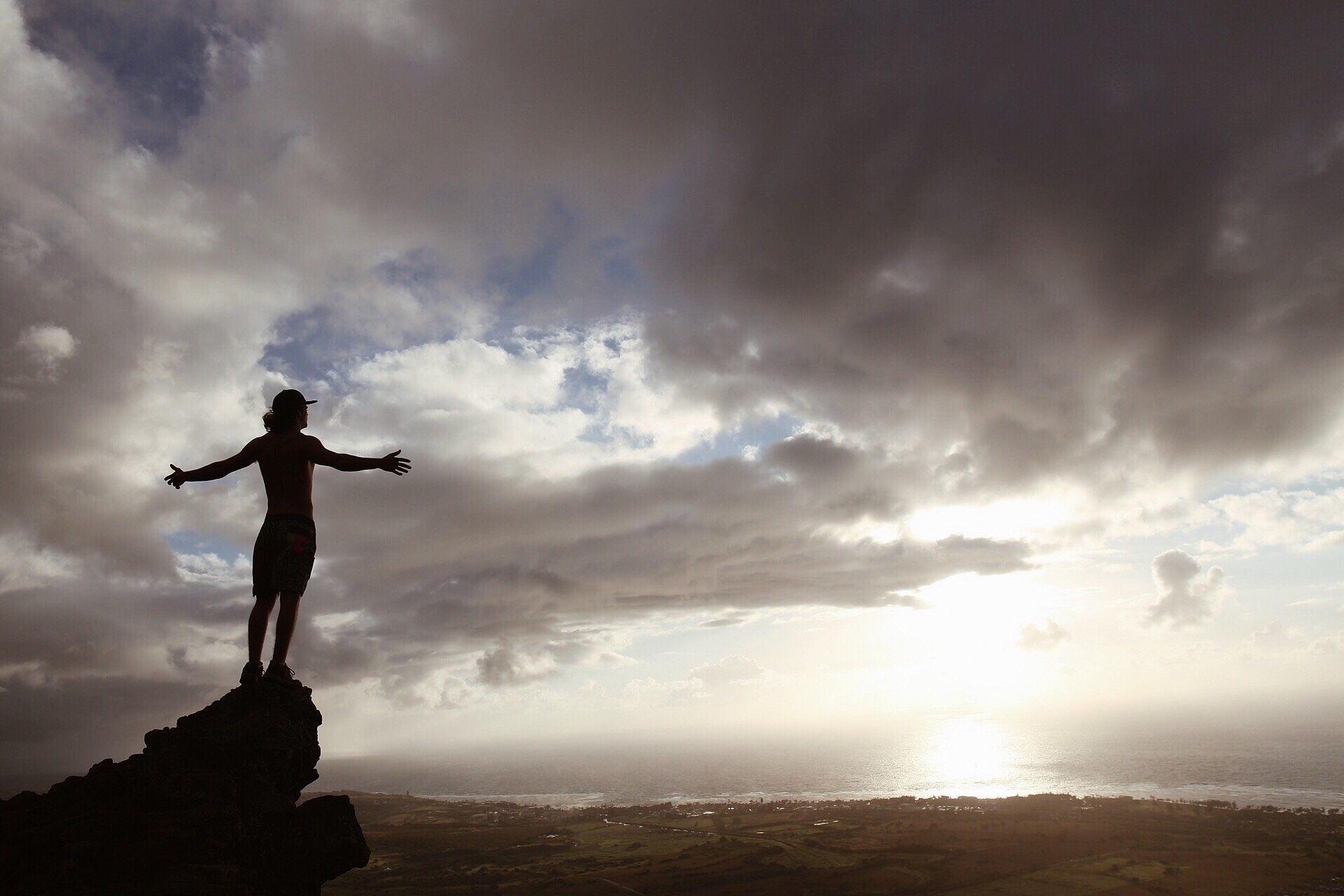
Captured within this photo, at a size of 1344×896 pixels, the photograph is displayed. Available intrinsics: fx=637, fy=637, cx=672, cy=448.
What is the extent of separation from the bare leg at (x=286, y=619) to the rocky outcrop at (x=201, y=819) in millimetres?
554

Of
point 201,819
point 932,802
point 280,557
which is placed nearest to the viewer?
point 201,819

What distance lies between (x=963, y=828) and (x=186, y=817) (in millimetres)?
110990

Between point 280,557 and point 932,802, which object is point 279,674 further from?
point 932,802

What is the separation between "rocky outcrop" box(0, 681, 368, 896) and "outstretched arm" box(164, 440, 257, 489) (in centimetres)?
294

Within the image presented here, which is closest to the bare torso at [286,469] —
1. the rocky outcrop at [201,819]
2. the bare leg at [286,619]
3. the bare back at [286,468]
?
the bare back at [286,468]

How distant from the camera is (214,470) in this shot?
28.2ft

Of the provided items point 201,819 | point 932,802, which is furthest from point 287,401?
point 932,802

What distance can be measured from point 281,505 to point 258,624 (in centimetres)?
162

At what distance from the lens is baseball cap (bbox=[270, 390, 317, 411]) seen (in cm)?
882

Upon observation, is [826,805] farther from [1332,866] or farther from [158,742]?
[158,742]

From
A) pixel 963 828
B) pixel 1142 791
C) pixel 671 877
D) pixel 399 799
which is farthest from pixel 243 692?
pixel 399 799

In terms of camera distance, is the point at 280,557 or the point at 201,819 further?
the point at 280,557

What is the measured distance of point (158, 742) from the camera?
803cm

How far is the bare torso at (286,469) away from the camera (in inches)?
340
